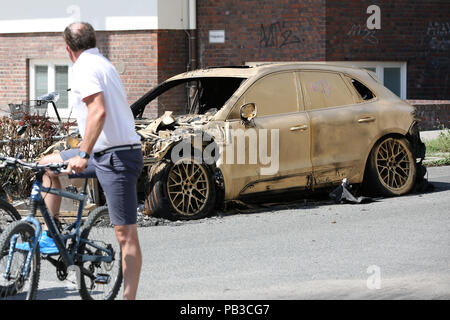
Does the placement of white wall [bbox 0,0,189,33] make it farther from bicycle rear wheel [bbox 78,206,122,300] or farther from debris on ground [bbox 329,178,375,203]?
bicycle rear wheel [bbox 78,206,122,300]

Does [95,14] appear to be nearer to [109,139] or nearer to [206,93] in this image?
[206,93]

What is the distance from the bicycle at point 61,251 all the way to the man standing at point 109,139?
204mm

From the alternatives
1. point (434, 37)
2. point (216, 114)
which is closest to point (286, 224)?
point (216, 114)

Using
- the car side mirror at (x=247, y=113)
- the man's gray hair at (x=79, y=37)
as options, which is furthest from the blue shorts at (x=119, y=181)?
the car side mirror at (x=247, y=113)

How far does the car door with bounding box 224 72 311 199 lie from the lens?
35.3ft

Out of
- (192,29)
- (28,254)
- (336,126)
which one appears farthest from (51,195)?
(192,29)

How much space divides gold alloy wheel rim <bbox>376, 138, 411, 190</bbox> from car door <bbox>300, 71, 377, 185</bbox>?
306mm

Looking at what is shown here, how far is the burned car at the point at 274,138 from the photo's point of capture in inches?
413

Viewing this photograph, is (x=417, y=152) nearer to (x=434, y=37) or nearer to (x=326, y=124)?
(x=326, y=124)

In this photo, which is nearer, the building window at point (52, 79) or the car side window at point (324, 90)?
the car side window at point (324, 90)

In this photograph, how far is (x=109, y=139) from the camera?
6.12 meters

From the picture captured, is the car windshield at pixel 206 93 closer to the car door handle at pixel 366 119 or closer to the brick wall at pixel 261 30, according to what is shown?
the car door handle at pixel 366 119

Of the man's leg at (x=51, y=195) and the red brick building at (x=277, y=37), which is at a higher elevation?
the red brick building at (x=277, y=37)

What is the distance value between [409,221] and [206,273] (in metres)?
3.31
